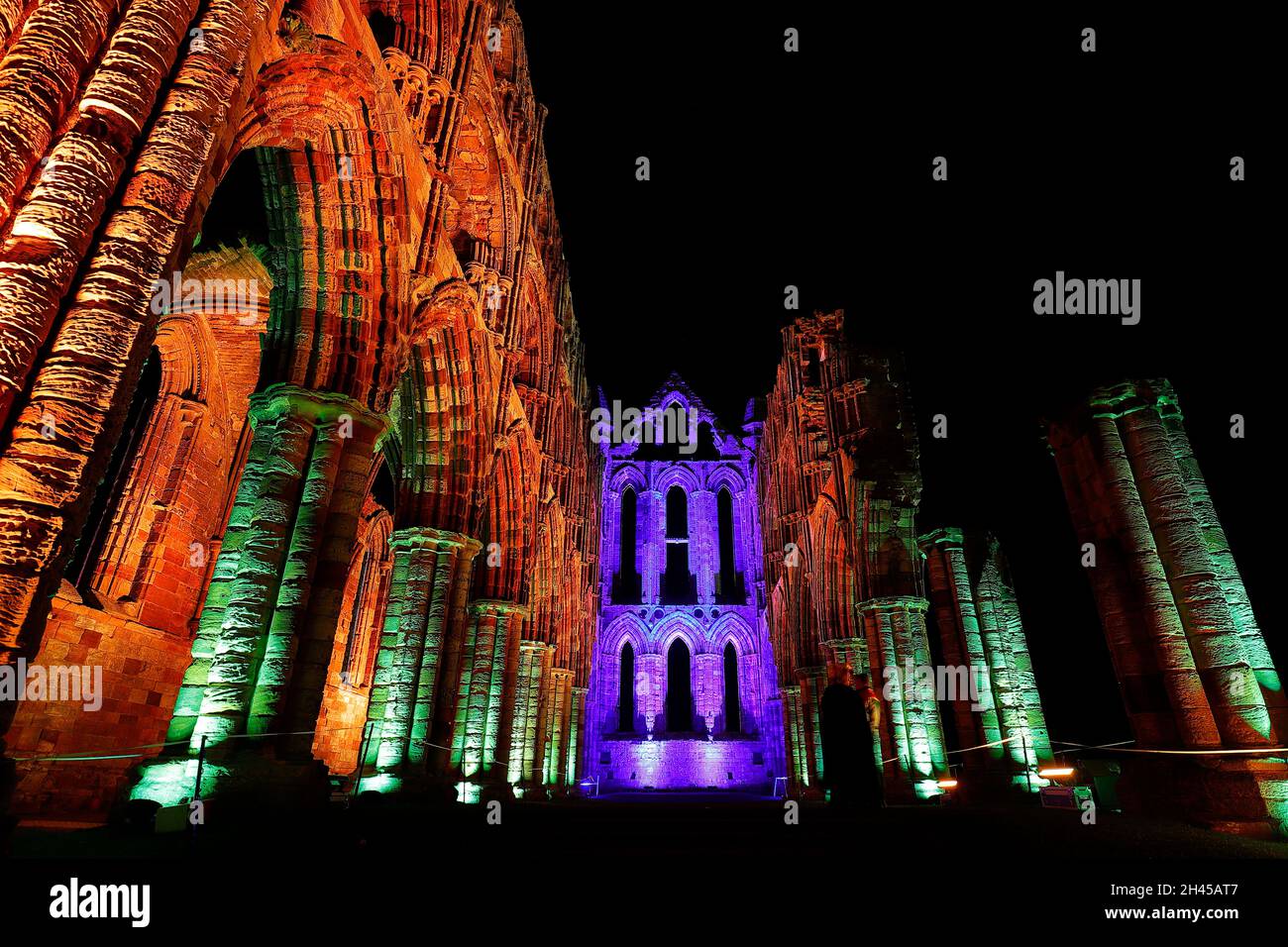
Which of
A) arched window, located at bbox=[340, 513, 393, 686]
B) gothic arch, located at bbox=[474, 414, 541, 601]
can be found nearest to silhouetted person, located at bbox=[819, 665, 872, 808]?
gothic arch, located at bbox=[474, 414, 541, 601]

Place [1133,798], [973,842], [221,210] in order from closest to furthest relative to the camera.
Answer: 1. [973,842]
2. [1133,798]
3. [221,210]

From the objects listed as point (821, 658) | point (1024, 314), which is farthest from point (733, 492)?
point (1024, 314)

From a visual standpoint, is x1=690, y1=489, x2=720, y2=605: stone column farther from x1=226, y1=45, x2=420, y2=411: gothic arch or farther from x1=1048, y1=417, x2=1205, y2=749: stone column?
x1=226, y1=45, x2=420, y2=411: gothic arch

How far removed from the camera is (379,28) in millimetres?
11359

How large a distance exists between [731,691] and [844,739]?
2112 centimetres

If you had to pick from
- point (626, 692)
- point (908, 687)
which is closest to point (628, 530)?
point (626, 692)

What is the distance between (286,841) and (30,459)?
3.56 meters

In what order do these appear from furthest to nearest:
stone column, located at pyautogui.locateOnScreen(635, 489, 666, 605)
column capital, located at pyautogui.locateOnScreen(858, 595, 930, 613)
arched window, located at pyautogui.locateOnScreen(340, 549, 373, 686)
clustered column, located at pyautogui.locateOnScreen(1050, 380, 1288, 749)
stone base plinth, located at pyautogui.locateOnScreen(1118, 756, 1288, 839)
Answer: stone column, located at pyautogui.locateOnScreen(635, 489, 666, 605), arched window, located at pyautogui.locateOnScreen(340, 549, 373, 686), column capital, located at pyautogui.locateOnScreen(858, 595, 930, 613), clustered column, located at pyautogui.locateOnScreen(1050, 380, 1288, 749), stone base plinth, located at pyautogui.locateOnScreen(1118, 756, 1288, 839)

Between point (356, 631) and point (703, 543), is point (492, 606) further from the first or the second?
point (703, 543)

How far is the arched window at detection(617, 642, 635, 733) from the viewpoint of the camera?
92.8 feet
